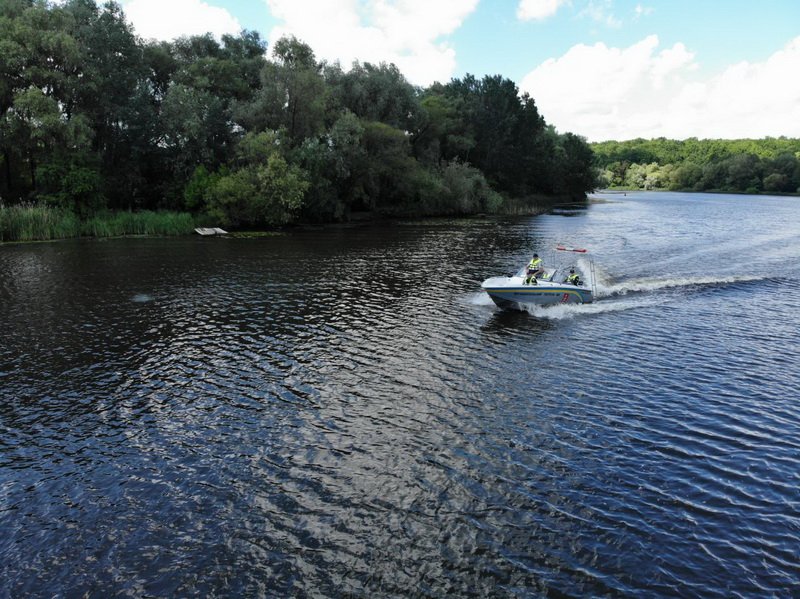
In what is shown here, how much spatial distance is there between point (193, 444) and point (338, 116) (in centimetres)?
7354

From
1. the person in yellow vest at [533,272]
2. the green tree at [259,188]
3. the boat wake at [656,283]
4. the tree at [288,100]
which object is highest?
the tree at [288,100]

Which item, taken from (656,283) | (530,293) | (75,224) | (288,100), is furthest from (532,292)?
(288,100)

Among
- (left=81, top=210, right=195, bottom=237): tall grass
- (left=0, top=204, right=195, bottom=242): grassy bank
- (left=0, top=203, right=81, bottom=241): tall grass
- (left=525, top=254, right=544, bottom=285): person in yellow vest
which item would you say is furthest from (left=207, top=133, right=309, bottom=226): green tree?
(left=525, top=254, right=544, bottom=285): person in yellow vest

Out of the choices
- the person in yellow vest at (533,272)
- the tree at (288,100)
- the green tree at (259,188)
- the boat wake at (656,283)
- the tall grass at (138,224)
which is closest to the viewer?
the person in yellow vest at (533,272)

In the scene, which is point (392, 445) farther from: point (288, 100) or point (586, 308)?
point (288, 100)

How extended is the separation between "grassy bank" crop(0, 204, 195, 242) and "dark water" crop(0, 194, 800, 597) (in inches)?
949

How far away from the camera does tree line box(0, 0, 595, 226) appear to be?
62.2m

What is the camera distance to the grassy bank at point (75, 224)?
5634 cm

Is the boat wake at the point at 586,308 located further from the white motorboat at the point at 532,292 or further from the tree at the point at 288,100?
the tree at the point at 288,100

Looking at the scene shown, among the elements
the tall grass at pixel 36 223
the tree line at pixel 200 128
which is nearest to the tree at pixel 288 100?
the tree line at pixel 200 128

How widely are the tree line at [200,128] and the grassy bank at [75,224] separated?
7.40 feet

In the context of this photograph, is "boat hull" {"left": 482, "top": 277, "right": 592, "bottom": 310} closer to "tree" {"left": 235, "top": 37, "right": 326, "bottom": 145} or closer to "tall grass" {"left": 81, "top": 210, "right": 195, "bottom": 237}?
"tall grass" {"left": 81, "top": 210, "right": 195, "bottom": 237}

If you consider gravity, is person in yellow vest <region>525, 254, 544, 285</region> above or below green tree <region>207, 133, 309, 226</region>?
below

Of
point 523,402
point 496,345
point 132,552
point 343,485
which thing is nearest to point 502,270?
point 496,345
